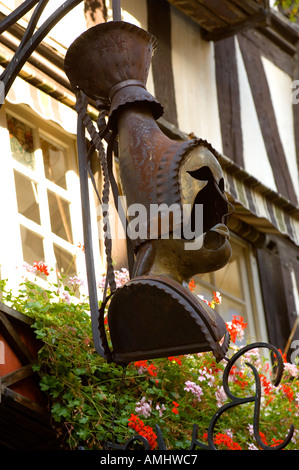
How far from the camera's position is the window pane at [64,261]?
224 inches

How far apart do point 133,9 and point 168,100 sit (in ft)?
2.08

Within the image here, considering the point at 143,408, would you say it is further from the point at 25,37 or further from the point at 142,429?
the point at 25,37

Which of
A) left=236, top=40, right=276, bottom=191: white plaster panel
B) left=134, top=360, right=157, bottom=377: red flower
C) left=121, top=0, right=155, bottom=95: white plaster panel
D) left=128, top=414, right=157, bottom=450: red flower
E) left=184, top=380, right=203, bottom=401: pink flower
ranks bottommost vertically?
left=128, top=414, right=157, bottom=450: red flower

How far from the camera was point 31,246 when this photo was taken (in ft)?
18.2

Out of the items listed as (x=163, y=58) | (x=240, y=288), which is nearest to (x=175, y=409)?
(x=240, y=288)

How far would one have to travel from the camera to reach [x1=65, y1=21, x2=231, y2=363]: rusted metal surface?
10.0 ft

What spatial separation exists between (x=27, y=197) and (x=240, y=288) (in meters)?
2.16

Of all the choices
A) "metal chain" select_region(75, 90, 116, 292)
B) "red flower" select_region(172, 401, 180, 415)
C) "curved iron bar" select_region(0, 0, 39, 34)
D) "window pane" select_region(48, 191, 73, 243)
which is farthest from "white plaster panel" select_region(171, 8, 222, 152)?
"metal chain" select_region(75, 90, 116, 292)

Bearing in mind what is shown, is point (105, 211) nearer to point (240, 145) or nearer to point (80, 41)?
point (80, 41)

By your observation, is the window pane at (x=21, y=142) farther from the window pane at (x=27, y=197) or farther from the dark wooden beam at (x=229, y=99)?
the dark wooden beam at (x=229, y=99)

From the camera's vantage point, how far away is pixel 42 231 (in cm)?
562

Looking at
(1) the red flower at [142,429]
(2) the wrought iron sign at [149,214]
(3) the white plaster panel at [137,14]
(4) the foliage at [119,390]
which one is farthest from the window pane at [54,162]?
(2) the wrought iron sign at [149,214]

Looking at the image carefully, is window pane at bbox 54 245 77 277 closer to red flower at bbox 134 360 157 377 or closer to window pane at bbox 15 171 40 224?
window pane at bbox 15 171 40 224

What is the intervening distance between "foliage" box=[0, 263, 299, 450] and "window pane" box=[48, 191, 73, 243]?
37 cm
